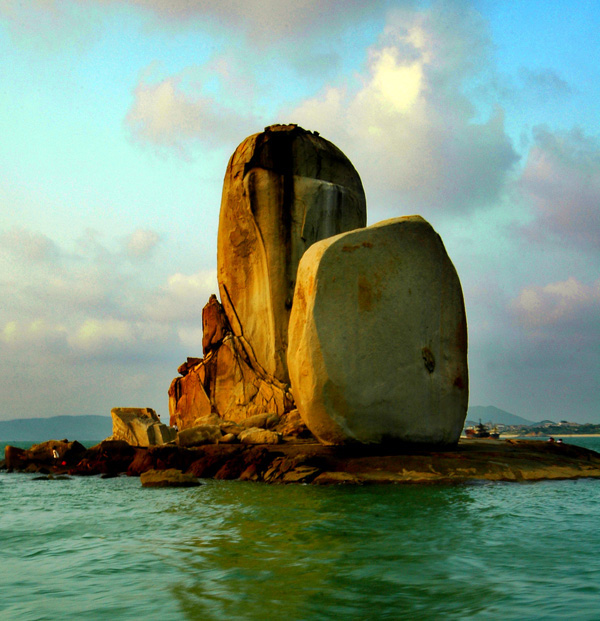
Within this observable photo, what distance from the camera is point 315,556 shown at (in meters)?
7.28

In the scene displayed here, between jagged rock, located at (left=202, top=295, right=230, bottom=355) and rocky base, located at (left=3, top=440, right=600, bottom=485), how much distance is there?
8177 mm

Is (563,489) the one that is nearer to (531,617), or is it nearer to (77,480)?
(531,617)

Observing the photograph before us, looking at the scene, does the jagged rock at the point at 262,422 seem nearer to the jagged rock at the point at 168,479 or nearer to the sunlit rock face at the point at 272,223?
the sunlit rock face at the point at 272,223

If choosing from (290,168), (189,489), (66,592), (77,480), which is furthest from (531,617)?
(290,168)

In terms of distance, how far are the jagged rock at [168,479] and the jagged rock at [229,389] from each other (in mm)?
9246

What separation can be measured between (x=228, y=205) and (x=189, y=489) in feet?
50.1

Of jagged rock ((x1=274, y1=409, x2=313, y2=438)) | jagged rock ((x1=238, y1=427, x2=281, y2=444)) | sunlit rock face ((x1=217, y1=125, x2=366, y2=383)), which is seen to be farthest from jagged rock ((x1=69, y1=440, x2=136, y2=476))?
sunlit rock face ((x1=217, y1=125, x2=366, y2=383))

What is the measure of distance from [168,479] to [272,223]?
13.2 m

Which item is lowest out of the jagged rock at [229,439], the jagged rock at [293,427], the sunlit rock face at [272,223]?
the jagged rock at [229,439]

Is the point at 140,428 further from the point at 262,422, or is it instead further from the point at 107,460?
the point at 262,422

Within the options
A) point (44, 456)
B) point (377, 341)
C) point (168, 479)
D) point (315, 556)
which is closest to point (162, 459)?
point (168, 479)

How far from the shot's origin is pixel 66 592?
6.14 meters

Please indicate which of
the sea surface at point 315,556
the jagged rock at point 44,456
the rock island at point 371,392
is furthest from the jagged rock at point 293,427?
the jagged rock at point 44,456

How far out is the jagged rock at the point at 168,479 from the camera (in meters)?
14.8
